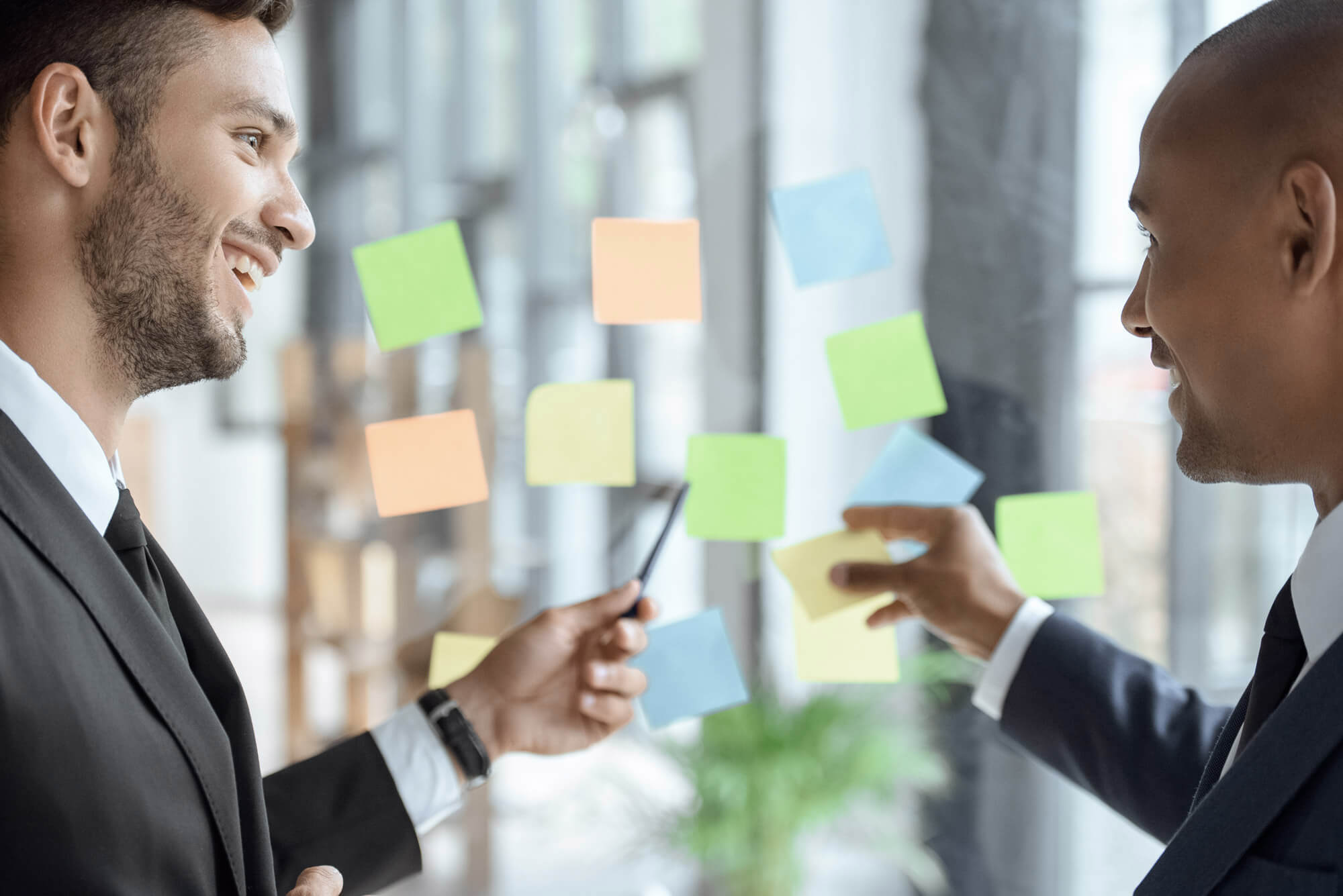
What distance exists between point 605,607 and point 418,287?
0.42 metres

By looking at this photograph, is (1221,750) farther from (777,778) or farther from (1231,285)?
(777,778)

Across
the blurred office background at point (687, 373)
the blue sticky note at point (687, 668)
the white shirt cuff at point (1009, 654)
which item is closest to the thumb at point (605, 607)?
the blue sticky note at point (687, 668)

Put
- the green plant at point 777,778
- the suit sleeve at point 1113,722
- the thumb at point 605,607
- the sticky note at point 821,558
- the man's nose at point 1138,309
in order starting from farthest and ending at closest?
1. the green plant at point 777,778
2. the sticky note at point 821,558
3. the thumb at point 605,607
4. the suit sleeve at point 1113,722
5. the man's nose at point 1138,309

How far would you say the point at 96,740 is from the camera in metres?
0.66

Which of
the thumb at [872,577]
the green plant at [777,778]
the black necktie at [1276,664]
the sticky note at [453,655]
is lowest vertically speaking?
the green plant at [777,778]

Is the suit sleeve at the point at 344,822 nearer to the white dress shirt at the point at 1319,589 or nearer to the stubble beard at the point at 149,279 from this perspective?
the stubble beard at the point at 149,279

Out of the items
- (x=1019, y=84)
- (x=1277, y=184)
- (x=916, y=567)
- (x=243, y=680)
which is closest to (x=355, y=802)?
(x=243, y=680)

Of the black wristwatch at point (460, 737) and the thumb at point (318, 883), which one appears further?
the black wristwatch at point (460, 737)

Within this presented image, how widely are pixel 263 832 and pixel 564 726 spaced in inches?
15.1

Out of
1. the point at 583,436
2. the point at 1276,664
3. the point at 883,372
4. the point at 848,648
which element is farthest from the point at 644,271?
the point at 1276,664

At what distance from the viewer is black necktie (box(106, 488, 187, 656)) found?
2.62ft

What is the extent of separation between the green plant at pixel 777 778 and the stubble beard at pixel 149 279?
2.67ft

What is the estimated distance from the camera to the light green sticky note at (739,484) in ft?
4.01

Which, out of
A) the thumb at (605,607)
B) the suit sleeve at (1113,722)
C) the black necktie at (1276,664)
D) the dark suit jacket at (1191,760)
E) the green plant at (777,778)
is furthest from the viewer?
the green plant at (777,778)
